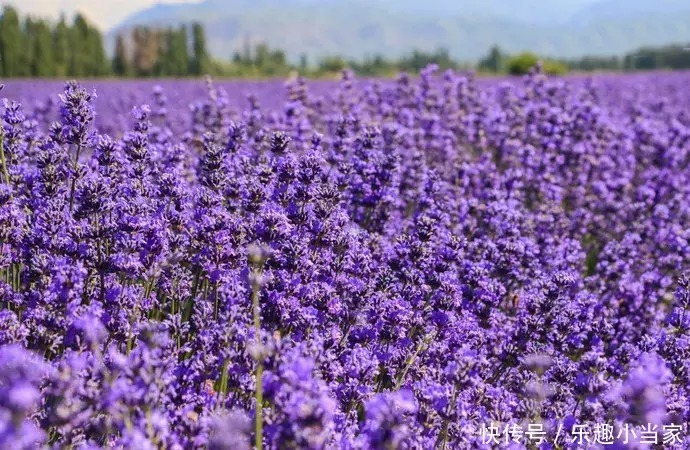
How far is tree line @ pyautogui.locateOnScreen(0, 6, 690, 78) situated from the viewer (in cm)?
3350

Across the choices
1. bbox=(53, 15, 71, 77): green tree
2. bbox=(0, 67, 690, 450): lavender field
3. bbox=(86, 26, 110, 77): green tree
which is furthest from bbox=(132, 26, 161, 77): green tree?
bbox=(0, 67, 690, 450): lavender field

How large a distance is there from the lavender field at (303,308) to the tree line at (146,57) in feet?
81.9

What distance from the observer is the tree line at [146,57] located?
33.5 metres

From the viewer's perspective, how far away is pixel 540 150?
25.0 ft

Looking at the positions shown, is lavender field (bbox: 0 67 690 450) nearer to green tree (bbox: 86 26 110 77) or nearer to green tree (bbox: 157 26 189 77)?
green tree (bbox: 86 26 110 77)

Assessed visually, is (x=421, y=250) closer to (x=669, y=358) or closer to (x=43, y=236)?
(x=669, y=358)

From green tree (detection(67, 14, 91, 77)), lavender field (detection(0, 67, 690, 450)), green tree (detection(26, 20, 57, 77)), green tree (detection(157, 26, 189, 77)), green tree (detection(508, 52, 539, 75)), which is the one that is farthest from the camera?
green tree (detection(157, 26, 189, 77))

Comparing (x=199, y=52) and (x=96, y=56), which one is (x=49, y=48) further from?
(x=199, y=52)

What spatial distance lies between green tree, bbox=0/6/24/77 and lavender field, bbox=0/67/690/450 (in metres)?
31.4

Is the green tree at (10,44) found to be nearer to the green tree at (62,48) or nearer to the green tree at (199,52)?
the green tree at (62,48)

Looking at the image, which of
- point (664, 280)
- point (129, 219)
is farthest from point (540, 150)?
point (129, 219)

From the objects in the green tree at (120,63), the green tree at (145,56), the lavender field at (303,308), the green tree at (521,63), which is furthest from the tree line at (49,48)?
the lavender field at (303,308)

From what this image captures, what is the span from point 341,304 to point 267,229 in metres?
0.51

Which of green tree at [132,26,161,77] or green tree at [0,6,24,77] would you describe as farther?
green tree at [132,26,161,77]
